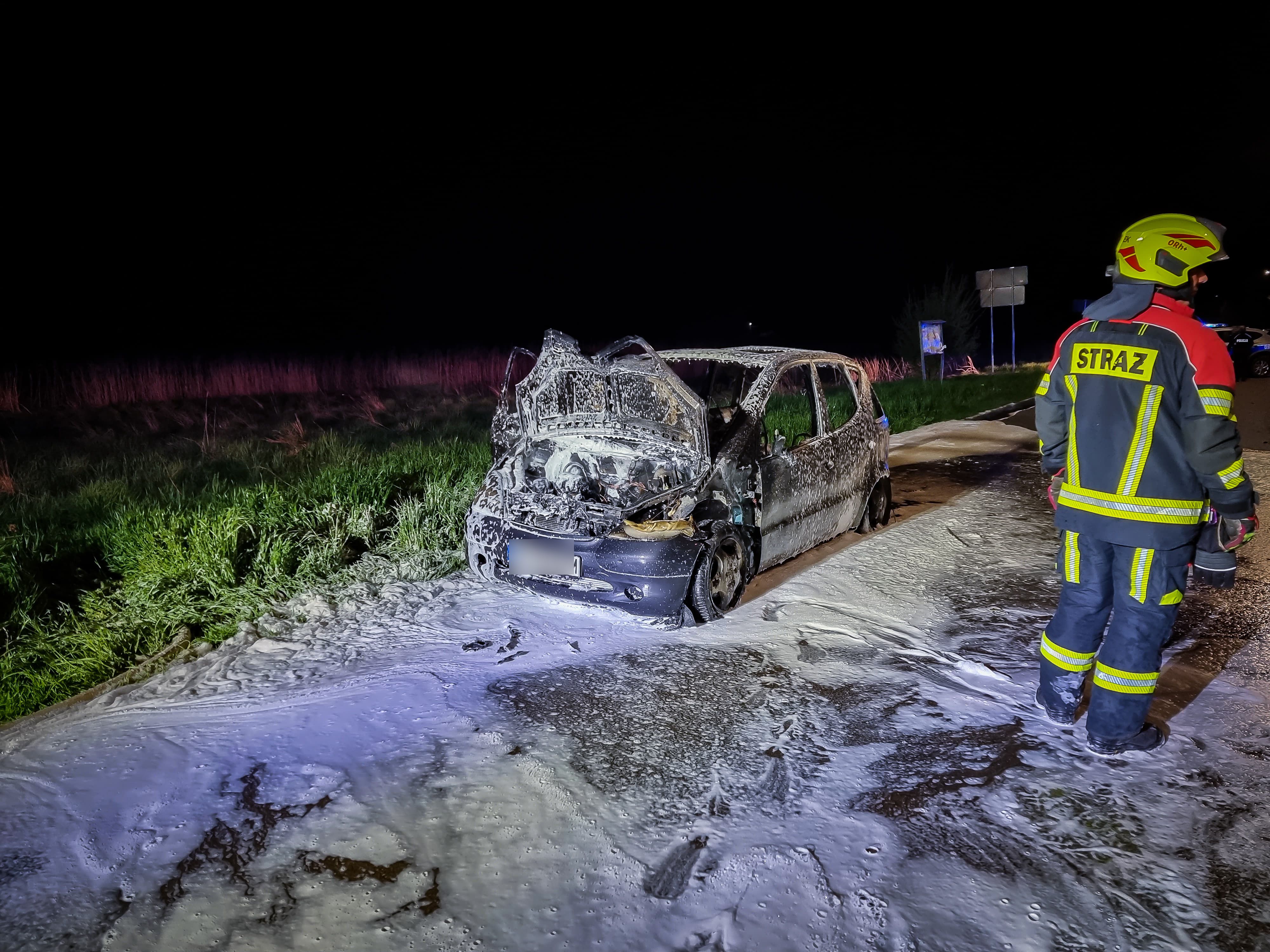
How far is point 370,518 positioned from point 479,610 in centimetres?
173

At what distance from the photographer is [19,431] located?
12.3 metres

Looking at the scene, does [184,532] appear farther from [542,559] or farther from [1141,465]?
[1141,465]

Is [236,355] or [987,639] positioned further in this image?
[236,355]

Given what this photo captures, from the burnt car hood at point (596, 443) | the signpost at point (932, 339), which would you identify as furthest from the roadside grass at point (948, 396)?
the burnt car hood at point (596, 443)

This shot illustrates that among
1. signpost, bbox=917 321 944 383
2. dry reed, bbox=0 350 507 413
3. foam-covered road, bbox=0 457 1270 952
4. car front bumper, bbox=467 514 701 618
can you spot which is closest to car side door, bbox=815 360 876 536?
foam-covered road, bbox=0 457 1270 952

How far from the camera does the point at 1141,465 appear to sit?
335 centimetres

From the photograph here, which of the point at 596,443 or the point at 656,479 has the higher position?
the point at 596,443

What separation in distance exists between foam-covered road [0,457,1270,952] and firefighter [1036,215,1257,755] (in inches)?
15.1

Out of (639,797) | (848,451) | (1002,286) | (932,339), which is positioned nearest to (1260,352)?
(1002,286)

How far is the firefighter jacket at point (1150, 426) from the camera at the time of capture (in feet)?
10.5

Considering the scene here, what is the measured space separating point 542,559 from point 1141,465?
10.1ft

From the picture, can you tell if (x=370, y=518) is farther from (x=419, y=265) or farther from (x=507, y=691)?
(x=419, y=265)

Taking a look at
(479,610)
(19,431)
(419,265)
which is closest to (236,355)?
(19,431)

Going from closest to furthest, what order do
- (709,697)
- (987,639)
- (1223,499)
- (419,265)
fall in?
1. (1223,499)
2. (709,697)
3. (987,639)
4. (419,265)
